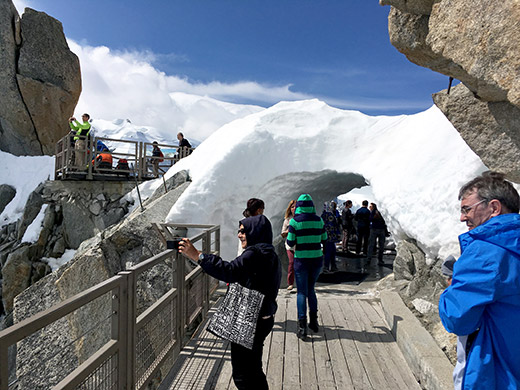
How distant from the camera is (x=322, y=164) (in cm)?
987

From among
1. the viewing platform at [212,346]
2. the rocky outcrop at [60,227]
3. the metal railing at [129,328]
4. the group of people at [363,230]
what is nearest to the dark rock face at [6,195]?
the rocky outcrop at [60,227]

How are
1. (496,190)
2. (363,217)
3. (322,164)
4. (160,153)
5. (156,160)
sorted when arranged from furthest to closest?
(160,153) → (156,160) → (363,217) → (322,164) → (496,190)

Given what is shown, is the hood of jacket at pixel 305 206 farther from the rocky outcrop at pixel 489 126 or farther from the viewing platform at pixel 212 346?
the rocky outcrop at pixel 489 126

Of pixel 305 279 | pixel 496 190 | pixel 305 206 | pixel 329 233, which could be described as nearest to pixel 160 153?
pixel 329 233

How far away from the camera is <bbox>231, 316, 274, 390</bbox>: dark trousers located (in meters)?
2.56

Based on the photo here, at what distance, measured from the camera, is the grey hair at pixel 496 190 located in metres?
1.74

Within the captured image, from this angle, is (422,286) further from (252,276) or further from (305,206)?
(252,276)

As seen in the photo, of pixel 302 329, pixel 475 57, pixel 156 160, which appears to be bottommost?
pixel 302 329

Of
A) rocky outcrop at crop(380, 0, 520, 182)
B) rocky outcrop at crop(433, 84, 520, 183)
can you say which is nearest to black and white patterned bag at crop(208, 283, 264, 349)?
rocky outcrop at crop(380, 0, 520, 182)

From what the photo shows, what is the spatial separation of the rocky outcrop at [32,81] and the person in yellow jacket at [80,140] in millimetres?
9913

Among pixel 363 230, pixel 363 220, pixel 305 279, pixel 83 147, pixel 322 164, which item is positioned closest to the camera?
pixel 305 279

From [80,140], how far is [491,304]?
13.9 metres

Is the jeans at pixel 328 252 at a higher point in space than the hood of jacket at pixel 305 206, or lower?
lower

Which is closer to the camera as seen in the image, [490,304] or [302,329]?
[490,304]
